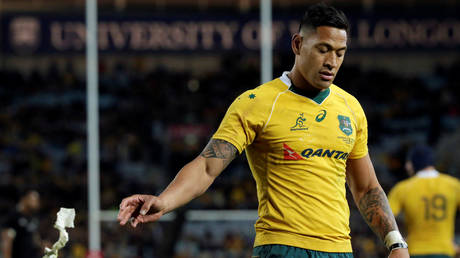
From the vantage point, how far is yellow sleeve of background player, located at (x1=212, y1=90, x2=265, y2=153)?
10.1ft

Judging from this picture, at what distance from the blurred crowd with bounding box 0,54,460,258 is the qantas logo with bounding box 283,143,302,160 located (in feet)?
35.7

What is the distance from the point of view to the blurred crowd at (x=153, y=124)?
1503cm

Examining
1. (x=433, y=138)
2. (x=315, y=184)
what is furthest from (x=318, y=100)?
(x=433, y=138)

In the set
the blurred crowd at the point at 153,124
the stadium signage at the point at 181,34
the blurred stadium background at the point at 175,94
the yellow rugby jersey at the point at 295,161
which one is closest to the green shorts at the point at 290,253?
the yellow rugby jersey at the point at 295,161

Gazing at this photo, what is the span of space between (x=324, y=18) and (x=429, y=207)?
142 inches

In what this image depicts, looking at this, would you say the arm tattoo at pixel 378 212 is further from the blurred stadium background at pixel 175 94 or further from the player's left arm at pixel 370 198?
the blurred stadium background at pixel 175 94

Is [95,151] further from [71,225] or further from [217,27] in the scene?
[71,225]

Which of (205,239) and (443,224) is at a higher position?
(443,224)

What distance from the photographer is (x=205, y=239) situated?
1304 centimetres

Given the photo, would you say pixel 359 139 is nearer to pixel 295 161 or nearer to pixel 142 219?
pixel 295 161

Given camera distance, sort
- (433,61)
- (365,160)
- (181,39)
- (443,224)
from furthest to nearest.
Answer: (433,61) → (181,39) → (443,224) → (365,160)

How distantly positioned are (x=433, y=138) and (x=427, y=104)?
833 millimetres

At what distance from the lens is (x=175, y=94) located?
1622cm

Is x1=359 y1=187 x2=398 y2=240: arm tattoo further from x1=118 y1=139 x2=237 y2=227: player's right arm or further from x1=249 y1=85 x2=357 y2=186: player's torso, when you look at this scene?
x1=118 y1=139 x2=237 y2=227: player's right arm
